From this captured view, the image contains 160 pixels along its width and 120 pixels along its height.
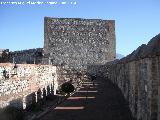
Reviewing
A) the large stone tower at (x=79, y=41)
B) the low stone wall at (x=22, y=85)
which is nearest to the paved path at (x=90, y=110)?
the low stone wall at (x=22, y=85)

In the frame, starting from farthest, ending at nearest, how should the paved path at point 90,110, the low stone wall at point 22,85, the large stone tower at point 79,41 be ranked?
the large stone tower at point 79,41 < the paved path at point 90,110 < the low stone wall at point 22,85

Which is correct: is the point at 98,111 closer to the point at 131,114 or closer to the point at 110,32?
the point at 131,114

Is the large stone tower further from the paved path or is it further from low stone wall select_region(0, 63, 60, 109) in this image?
the paved path

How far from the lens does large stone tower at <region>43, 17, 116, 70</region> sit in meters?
43.3

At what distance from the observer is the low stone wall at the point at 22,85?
11.8 metres

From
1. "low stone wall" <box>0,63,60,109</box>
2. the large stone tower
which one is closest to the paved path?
"low stone wall" <box>0,63,60,109</box>

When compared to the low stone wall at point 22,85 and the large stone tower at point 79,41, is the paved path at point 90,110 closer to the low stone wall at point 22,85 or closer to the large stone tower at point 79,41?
the low stone wall at point 22,85

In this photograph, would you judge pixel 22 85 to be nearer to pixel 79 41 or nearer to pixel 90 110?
pixel 90 110

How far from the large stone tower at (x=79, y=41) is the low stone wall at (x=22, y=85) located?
2322 centimetres

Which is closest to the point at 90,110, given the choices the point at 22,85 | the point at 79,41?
the point at 22,85

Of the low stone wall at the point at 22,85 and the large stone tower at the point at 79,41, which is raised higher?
the large stone tower at the point at 79,41

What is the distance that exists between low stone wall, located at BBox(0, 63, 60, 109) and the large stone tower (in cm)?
2322

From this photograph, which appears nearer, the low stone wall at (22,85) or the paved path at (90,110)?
the low stone wall at (22,85)

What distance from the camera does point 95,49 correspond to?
44500 mm
